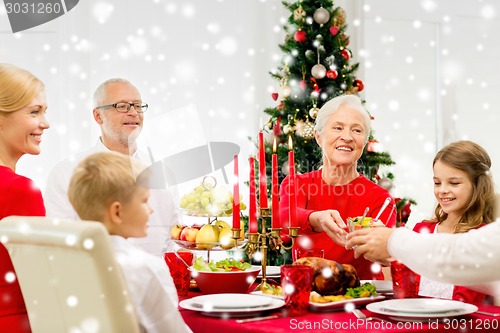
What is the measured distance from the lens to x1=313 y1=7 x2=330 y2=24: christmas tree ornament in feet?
14.6

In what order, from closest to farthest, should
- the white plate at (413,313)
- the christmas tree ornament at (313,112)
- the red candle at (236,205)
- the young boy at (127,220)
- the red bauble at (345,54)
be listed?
the young boy at (127,220) < the white plate at (413,313) < the red candle at (236,205) < the christmas tree ornament at (313,112) < the red bauble at (345,54)

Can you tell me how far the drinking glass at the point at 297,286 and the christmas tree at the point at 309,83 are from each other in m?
2.58

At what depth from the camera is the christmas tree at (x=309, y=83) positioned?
4.41m

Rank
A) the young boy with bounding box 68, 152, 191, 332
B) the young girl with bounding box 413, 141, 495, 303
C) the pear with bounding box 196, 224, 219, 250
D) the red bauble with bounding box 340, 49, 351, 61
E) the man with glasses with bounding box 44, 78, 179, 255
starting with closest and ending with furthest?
the young boy with bounding box 68, 152, 191, 332
the pear with bounding box 196, 224, 219, 250
the young girl with bounding box 413, 141, 495, 303
the man with glasses with bounding box 44, 78, 179, 255
the red bauble with bounding box 340, 49, 351, 61

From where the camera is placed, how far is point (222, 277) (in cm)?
211

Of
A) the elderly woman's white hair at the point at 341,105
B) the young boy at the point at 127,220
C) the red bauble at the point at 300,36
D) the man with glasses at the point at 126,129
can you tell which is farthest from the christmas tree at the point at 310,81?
the young boy at the point at 127,220

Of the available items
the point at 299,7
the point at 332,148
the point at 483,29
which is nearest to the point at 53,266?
the point at 332,148

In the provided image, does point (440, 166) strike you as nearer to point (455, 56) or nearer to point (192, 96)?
point (192, 96)

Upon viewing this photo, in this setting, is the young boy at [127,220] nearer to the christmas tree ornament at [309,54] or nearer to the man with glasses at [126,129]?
the man with glasses at [126,129]

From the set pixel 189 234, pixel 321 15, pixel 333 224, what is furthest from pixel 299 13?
pixel 189 234

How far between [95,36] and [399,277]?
3295mm

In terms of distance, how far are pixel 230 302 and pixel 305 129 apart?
2.66 metres

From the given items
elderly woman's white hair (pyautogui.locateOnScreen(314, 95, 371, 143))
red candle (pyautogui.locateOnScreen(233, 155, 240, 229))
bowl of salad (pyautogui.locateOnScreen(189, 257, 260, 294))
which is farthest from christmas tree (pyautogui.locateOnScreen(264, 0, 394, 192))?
red candle (pyautogui.locateOnScreen(233, 155, 240, 229))

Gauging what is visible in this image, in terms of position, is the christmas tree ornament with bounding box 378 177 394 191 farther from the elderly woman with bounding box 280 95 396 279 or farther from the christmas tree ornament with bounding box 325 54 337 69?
the elderly woman with bounding box 280 95 396 279
